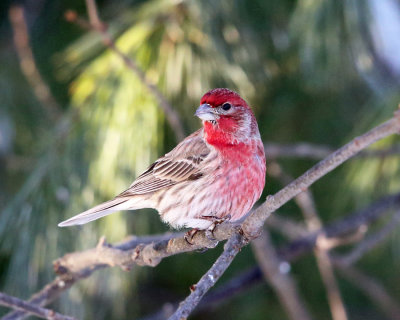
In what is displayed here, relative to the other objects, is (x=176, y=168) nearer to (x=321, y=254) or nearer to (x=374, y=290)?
(x=321, y=254)

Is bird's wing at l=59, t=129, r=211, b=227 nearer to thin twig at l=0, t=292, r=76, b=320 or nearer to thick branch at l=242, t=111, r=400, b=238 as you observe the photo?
thin twig at l=0, t=292, r=76, b=320

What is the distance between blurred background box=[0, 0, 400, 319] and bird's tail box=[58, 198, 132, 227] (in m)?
0.27

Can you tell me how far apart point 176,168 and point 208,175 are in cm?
23

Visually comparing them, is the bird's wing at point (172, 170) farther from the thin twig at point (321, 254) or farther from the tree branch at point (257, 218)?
the thin twig at point (321, 254)

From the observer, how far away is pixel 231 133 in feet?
9.04

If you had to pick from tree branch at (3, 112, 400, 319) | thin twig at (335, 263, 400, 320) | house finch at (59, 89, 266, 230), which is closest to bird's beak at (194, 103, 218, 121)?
house finch at (59, 89, 266, 230)

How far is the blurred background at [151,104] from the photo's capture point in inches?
114

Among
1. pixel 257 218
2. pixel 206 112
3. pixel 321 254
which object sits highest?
pixel 206 112

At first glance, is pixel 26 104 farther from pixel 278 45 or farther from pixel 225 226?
pixel 225 226

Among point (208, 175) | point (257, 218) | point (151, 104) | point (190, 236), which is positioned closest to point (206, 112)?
point (208, 175)

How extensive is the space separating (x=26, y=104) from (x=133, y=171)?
4.26 feet

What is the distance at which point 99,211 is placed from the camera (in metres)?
2.60

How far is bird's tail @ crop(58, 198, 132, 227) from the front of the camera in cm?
253

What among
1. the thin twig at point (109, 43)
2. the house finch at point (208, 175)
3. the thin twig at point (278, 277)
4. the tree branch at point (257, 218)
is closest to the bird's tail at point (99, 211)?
the house finch at point (208, 175)
